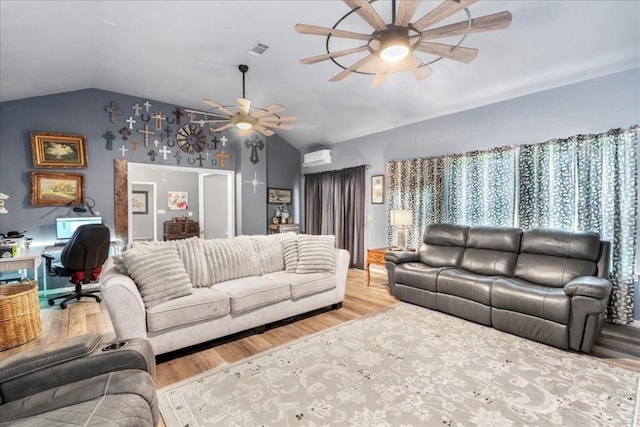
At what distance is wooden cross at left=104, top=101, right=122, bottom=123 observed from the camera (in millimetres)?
4840

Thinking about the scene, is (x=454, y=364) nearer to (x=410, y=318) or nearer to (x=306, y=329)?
(x=410, y=318)

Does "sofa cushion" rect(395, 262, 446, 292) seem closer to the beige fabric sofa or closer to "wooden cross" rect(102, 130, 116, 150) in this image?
the beige fabric sofa

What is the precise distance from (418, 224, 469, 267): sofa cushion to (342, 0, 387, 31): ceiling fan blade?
294cm

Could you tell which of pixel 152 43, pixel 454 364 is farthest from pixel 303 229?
pixel 454 364

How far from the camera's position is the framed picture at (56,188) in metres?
4.29

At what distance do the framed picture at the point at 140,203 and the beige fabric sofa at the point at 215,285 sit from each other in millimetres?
5881

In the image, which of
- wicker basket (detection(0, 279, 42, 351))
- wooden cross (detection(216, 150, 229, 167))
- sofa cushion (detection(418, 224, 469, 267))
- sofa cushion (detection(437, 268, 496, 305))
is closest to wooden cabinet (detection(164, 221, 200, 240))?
wooden cross (detection(216, 150, 229, 167))

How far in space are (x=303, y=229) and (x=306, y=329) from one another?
419 cm

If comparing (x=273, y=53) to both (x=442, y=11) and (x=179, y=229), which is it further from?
(x=179, y=229)

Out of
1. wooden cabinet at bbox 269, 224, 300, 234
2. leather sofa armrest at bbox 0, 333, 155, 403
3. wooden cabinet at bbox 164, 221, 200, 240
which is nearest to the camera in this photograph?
leather sofa armrest at bbox 0, 333, 155, 403

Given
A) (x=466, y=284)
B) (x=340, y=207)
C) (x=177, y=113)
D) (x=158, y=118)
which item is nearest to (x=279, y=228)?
(x=340, y=207)

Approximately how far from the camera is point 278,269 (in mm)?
3658

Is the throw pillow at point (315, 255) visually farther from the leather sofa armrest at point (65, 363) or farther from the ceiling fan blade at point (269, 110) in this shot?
the leather sofa armrest at point (65, 363)

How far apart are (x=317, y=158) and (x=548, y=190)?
13.5ft
